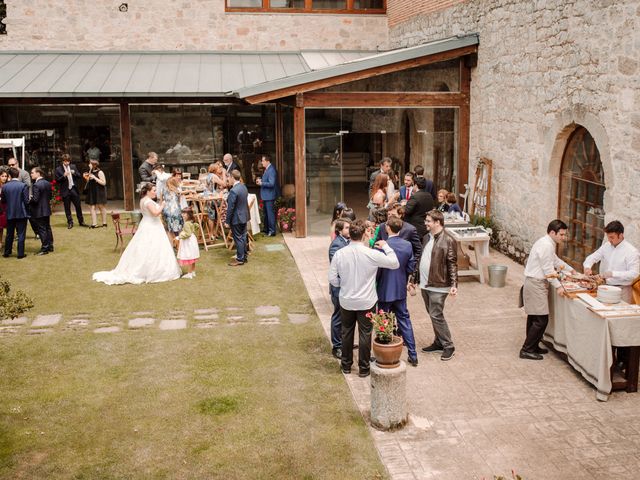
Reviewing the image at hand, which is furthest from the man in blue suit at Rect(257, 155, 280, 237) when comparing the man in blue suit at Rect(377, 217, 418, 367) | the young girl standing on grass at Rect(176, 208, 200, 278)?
the man in blue suit at Rect(377, 217, 418, 367)

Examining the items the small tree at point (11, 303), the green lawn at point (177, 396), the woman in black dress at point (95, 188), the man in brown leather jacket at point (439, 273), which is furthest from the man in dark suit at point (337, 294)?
the woman in black dress at point (95, 188)

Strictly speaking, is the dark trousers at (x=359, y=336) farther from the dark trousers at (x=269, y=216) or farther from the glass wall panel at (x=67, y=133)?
the glass wall panel at (x=67, y=133)

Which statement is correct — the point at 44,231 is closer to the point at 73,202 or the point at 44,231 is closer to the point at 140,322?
the point at 73,202

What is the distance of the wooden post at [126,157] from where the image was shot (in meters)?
19.0

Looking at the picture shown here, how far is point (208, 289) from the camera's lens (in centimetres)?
1191

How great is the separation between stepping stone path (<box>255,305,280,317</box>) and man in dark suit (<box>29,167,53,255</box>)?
568 cm

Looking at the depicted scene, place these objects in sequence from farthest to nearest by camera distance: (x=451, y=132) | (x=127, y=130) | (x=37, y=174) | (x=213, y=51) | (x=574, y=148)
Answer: (x=213, y=51), (x=127, y=130), (x=451, y=132), (x=37, y=174), (x=574, y=148)

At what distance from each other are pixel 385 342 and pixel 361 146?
1006cm

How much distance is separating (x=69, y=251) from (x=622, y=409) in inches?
432

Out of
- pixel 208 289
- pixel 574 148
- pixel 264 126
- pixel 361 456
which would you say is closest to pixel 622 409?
pixel 361 456

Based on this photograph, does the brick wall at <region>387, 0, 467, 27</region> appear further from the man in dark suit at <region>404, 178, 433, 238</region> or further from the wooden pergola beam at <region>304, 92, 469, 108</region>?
the man in dark suit at <region>404, 178, 433, 238</region>

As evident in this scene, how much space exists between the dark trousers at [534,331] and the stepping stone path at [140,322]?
16.5ft

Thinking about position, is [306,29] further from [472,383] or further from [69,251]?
[472,383]

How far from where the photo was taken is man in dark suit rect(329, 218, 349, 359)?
8.67 m
